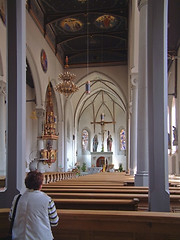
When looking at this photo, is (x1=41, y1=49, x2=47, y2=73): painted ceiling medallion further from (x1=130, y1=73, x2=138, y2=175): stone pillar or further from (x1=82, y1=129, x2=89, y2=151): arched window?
(x1=82, y1=129, x2=89, y2=151): arched window

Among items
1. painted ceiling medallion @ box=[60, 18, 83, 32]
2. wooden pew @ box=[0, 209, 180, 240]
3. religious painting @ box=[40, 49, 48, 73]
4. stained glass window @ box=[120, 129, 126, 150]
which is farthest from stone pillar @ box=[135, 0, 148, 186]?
stained glass window @ box=[120, 129, 126, 150]

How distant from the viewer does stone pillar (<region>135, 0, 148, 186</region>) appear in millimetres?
6102

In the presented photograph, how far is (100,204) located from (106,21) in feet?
53.5

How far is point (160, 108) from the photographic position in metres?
3.26

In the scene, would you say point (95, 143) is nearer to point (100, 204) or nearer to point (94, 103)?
point (94, 103)

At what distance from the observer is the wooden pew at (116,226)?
8.58ft

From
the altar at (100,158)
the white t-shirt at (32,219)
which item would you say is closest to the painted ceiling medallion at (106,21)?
the altar at (100,158)

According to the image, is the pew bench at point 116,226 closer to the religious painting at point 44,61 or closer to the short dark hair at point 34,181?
the short dark hair at point 34,181

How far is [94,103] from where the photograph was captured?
31391 mm

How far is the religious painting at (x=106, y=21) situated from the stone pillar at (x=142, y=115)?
37.9 ft

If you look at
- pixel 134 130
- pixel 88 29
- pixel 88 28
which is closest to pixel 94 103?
pixel 88 29

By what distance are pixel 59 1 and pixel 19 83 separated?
1401 cm

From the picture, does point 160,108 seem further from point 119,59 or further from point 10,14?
point 119,59

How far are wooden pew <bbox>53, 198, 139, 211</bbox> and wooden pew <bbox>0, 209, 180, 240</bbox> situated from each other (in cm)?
59
